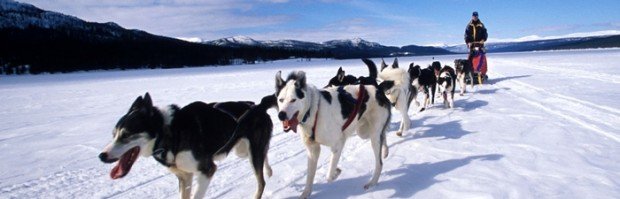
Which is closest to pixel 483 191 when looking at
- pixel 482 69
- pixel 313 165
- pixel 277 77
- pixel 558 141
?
pixel 313 165

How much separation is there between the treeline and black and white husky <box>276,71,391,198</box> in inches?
2981

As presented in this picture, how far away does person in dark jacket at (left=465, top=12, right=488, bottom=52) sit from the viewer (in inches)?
547

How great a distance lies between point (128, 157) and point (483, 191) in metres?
3.21

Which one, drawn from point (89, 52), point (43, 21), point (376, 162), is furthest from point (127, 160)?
point (43, 21)

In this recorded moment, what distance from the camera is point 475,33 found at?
13984 mm

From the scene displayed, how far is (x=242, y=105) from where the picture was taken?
13.8 ft

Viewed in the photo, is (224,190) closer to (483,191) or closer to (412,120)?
(483,191)

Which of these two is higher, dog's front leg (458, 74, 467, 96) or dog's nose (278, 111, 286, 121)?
dog's nose (278, 111, 286, 121)

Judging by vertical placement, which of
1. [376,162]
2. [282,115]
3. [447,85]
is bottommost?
[376,162]

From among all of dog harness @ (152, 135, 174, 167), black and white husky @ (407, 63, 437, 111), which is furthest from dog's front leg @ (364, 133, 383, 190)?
black and white husky @ (407, 63, 437, 111)

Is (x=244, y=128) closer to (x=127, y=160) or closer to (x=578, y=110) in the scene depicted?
(x=127, y=160)

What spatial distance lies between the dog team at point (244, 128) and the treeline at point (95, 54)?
248 ft

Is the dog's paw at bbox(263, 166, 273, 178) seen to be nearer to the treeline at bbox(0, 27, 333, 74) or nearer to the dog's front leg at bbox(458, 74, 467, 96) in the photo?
the dog's front leg at bbox(458, 74, 467, 96)

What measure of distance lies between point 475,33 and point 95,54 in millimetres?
88518
